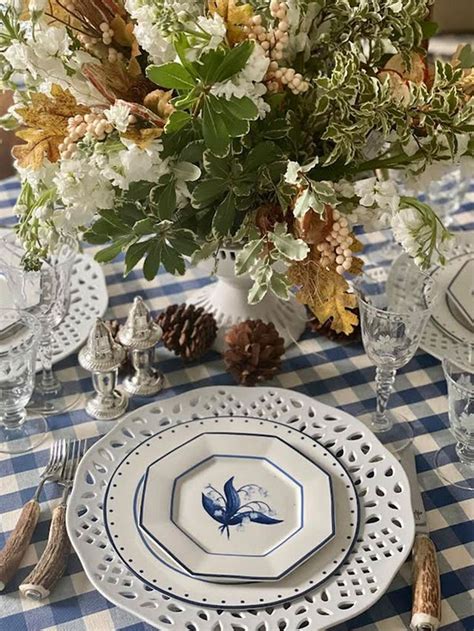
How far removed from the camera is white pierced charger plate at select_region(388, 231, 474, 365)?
128 cm

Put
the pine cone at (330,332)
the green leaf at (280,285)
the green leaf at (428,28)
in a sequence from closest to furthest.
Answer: the green leaf at (280,285), the green leaf at (428,28), the pine cone at (330,332)

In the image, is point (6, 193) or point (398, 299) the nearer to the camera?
point (398, 299)

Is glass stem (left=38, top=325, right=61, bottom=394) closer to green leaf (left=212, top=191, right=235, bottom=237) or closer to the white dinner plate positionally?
the white dinner plate

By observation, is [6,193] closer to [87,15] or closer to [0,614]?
[87,15]

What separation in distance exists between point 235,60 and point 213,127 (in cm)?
7

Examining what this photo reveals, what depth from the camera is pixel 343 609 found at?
937mm

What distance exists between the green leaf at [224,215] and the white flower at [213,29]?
7.3 inches

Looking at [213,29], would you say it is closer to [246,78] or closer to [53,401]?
[246,78]

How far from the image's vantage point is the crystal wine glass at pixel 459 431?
1102mm

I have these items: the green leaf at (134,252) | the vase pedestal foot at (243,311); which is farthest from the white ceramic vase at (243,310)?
the green leaf at (134,252)

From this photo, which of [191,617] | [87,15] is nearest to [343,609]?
[191,617]

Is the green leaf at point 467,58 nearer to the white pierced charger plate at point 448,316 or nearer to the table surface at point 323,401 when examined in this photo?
the white pierced charger plate at point 448,316

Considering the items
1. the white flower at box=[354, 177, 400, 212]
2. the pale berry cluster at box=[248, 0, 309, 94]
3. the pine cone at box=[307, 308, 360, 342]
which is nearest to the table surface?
the pine cone at box=[307, 308, 360, 342]

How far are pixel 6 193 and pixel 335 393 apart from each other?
784mm
